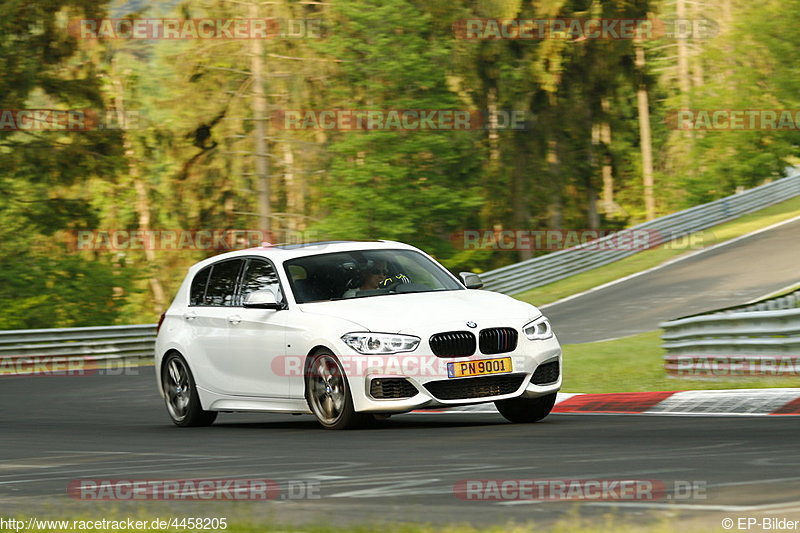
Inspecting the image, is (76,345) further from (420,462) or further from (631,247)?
(420,462)

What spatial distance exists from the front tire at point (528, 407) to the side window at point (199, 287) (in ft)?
11.6

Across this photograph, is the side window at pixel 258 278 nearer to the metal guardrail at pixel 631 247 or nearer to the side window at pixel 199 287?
the side window at pixel 199 287

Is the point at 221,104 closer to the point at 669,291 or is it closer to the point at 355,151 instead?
the point at 355,151

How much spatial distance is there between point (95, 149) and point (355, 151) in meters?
11.3

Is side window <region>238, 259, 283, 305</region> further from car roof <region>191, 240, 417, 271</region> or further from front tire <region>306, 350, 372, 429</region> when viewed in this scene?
front tire <region>306, 350, 372, 429</region>

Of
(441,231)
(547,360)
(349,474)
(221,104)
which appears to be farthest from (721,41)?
(349,474)

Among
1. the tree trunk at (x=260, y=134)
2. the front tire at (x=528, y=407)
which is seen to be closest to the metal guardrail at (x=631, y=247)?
the tree trunk at (x=260, y=134)

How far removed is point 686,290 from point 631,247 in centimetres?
761

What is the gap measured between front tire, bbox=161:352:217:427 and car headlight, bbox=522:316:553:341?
3.67 m

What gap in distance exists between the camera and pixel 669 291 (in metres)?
30.7

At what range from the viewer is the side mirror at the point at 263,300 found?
1185cm

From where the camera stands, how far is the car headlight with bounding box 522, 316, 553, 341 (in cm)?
1117

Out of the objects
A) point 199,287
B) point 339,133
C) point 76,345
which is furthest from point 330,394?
point 339,133

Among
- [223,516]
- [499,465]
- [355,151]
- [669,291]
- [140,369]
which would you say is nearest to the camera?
[223,516]
